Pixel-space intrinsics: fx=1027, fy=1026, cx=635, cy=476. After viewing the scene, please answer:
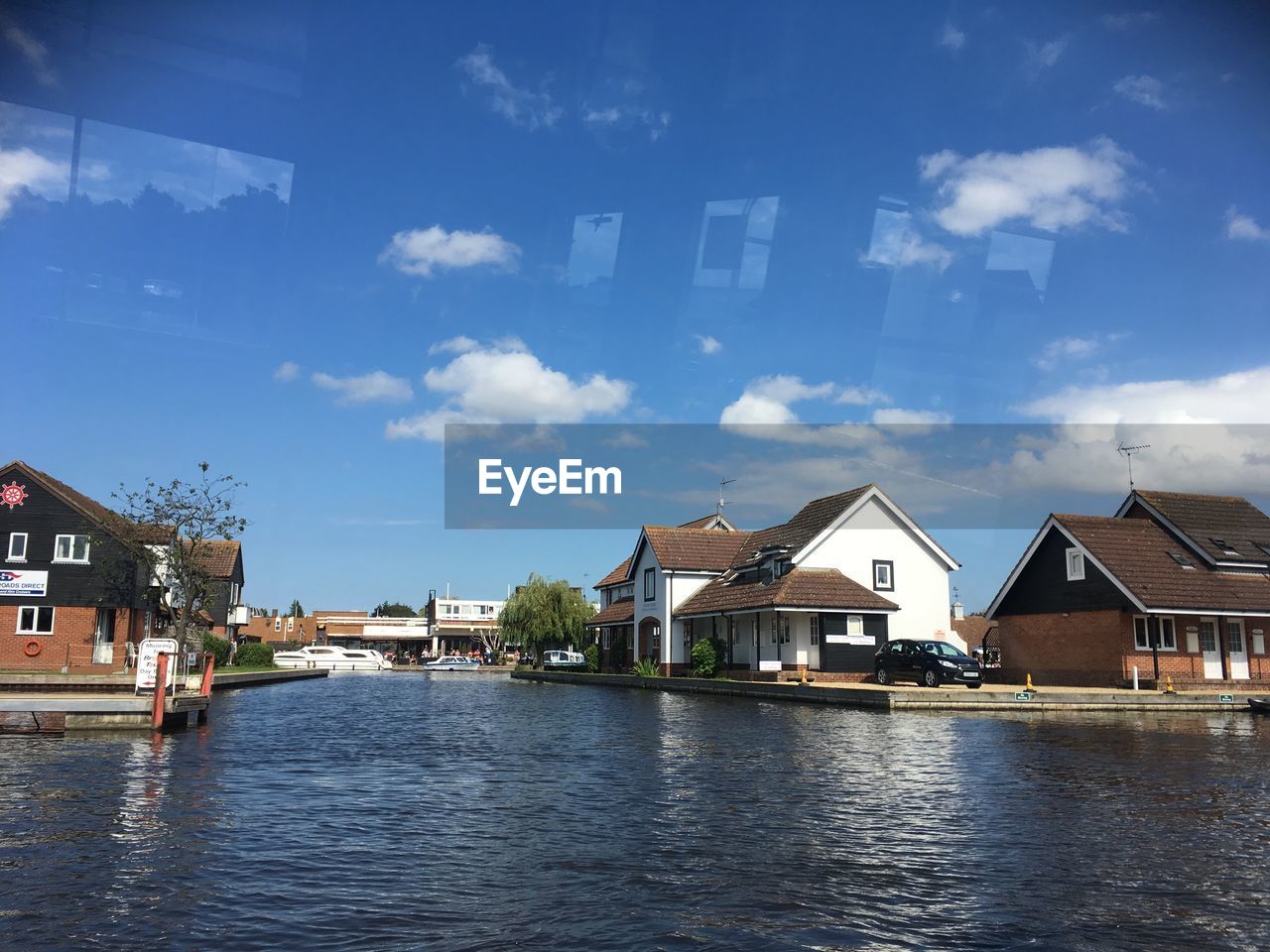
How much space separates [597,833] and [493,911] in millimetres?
3209

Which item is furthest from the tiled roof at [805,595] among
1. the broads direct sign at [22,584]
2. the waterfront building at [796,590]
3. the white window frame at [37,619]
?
the broads direct sign at [22,584]

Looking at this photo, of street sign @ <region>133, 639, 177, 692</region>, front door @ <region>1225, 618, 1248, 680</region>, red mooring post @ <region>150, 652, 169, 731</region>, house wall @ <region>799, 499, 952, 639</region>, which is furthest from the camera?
house wall @ <region>799, 499, 952, 639</region>

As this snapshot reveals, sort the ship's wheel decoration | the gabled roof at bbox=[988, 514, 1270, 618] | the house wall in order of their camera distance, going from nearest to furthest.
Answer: the gabled roof at bbox=[988, 514, 1270, 618] → the house wall → the ship's wheel decoration

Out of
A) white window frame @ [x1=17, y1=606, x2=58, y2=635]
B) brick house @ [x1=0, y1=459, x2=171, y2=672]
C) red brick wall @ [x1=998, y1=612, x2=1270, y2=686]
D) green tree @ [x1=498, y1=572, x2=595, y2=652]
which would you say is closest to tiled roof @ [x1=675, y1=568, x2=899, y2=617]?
red brick wall @ [x1=998, y1=612, x2=1270, y2=686]

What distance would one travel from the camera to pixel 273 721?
26.1 metres

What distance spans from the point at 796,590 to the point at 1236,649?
16.0m

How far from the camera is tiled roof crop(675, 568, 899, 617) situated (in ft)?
135

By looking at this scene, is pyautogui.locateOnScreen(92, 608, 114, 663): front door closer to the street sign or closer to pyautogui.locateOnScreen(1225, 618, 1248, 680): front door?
the street sign

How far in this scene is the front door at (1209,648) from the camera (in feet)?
120

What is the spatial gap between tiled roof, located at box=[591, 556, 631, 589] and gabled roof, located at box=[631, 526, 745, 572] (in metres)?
6.76

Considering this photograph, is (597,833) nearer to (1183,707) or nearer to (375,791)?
(375,791)

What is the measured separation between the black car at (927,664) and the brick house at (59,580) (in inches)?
1300

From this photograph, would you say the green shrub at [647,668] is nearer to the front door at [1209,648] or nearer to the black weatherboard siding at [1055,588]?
the black weatherboard siding at [1055,588]

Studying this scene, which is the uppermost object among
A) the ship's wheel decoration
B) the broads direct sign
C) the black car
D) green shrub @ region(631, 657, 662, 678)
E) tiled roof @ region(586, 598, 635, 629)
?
the ship's wheel decoration
